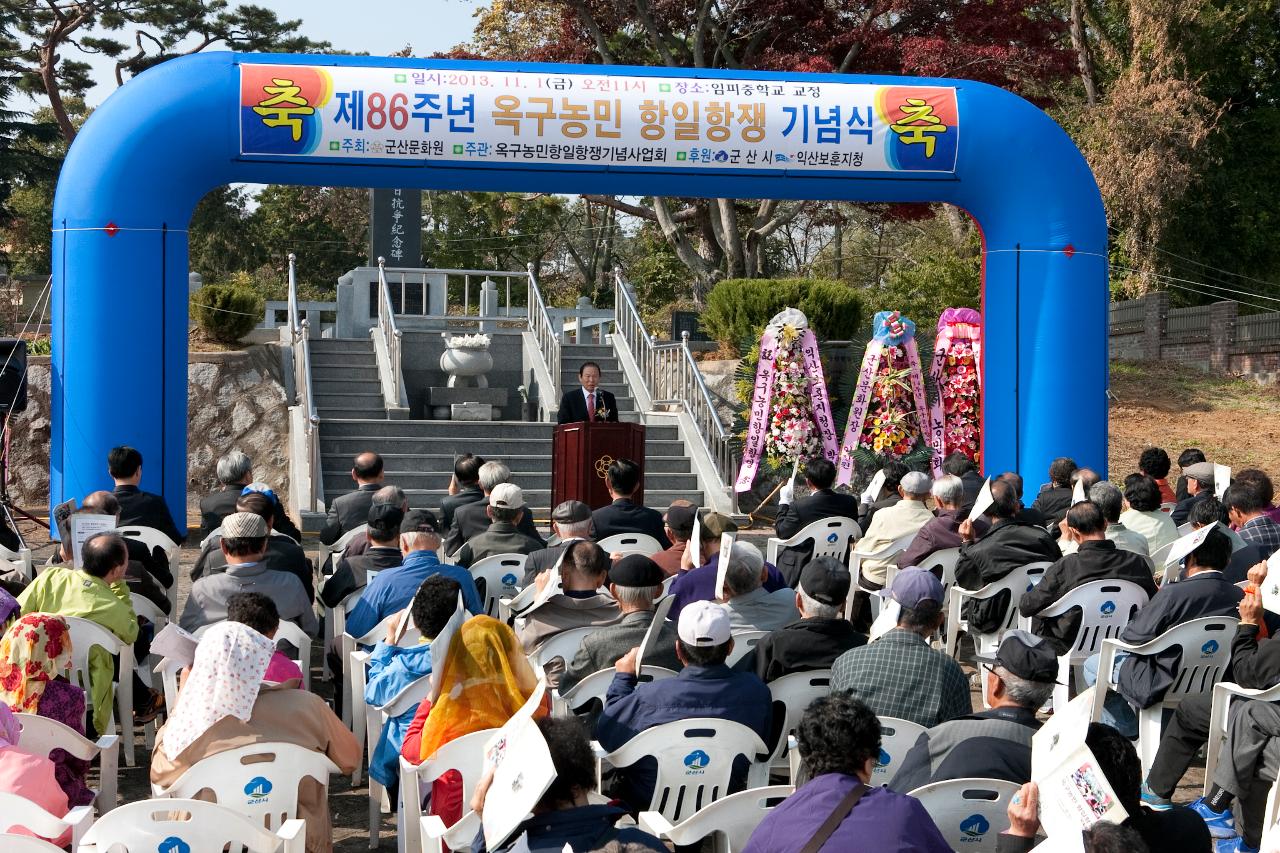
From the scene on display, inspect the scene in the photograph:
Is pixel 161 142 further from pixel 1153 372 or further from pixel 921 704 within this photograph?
pixel 1153 372

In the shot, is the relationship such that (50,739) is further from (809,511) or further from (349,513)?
(809,511)

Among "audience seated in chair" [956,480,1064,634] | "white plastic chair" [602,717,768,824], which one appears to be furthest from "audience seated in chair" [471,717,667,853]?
"audience seated in chair" [956,480,1064,634]

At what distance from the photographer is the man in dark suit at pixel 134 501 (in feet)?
26.6

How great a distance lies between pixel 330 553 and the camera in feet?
25.9

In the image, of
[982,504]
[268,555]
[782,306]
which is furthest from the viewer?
[782,306]

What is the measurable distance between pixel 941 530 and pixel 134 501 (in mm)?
4721

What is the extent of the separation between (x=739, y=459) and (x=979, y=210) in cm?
459

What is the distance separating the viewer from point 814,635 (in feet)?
16.3

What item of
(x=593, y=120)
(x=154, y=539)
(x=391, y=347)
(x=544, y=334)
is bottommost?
(x=154, y=539)

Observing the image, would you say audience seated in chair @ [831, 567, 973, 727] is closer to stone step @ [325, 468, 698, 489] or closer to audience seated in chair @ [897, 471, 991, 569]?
audience seated in chair @ [897, 471, 991, 569]

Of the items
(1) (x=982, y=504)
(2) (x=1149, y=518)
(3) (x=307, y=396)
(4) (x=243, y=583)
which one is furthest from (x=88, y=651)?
(3) (x=307, y=396)

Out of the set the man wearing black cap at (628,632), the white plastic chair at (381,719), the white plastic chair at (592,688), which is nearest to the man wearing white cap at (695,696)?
the white plastic chair at (592,688)

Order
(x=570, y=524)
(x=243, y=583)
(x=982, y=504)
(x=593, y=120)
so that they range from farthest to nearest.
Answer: (x=593, y=120), (x=982, y=504), (x=570, y=524), (x=243, y=583)

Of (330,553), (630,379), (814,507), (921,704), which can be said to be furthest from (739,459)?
(921,704)
